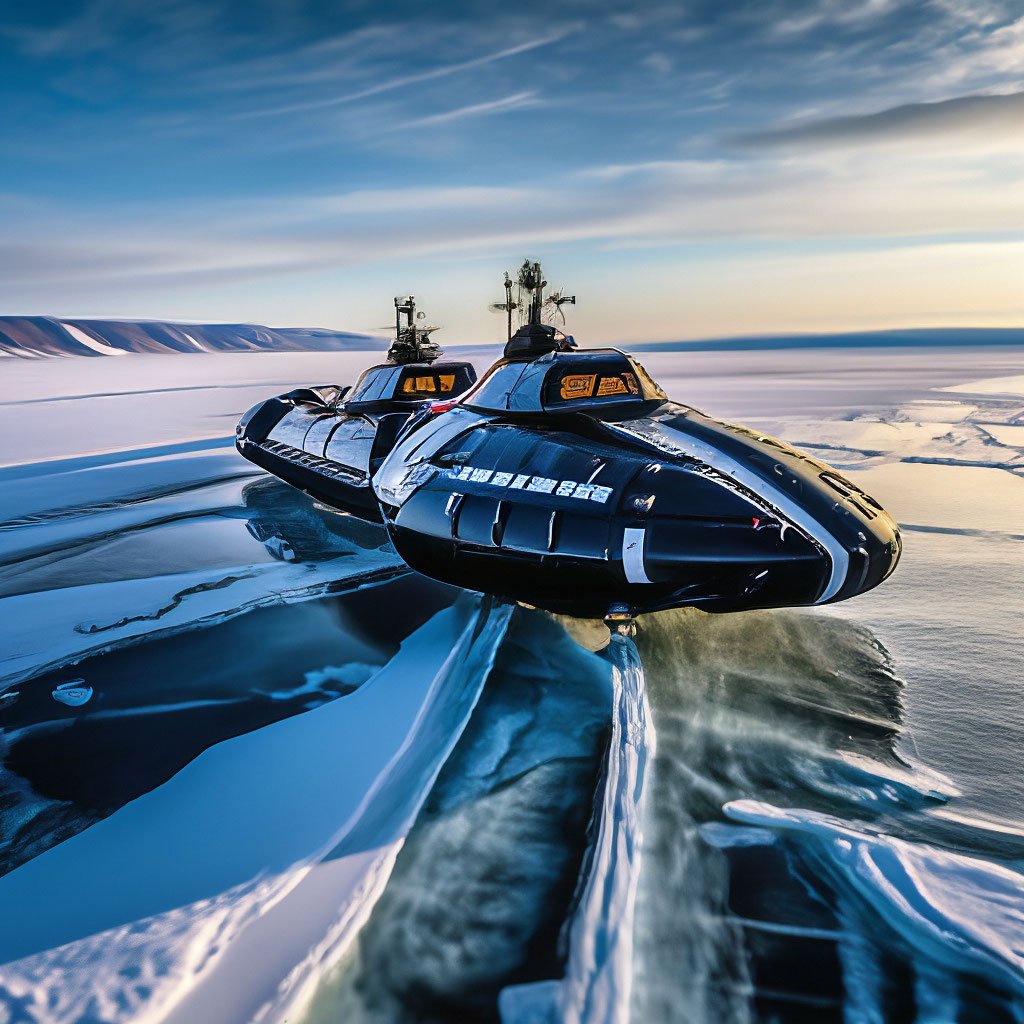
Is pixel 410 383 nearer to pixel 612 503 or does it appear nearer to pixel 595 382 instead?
pixel 595 382

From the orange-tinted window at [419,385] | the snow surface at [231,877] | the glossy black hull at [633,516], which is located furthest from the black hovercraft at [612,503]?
the orange-tinted window at [419,385]

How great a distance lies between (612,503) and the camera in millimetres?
4363

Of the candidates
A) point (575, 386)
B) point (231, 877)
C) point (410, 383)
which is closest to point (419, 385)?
point (410, 383)

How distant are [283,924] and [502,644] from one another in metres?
2.53

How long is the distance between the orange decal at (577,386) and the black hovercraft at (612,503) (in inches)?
0.5

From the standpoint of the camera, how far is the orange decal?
5.62m

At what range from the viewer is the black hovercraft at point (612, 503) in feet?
13.6

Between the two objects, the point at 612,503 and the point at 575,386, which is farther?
the point at 575,386

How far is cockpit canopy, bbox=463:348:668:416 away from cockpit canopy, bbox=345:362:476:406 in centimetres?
382

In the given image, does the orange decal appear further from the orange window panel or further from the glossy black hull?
the glossy black hull

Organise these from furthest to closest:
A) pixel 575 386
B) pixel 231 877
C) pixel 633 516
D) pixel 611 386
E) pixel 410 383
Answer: pixel 410 383
pixel 611 386
pixel 575 386
pixel 633 516
pixel 231 877

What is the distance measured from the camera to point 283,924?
2.67 metres

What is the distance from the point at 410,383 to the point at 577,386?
453 centimetres

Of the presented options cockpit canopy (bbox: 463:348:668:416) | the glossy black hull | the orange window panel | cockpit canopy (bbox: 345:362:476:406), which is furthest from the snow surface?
cockpit canopy (bbox: 345:362:476:406)
